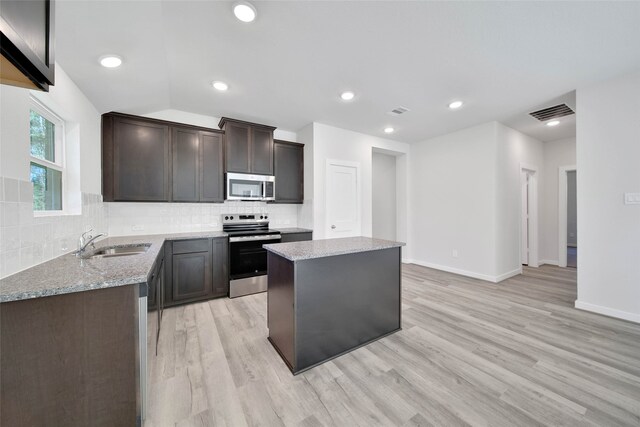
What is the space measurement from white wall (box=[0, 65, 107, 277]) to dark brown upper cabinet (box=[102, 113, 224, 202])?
8.4 inches


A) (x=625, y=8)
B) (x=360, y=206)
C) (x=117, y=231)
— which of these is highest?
(x=625, y=8)

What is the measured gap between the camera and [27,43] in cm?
79

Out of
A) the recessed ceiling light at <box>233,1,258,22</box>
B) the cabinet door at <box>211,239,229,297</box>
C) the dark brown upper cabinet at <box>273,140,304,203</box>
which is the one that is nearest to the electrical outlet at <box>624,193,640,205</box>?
the dark brown upper cabinet at <box>273,140,304,203</box>

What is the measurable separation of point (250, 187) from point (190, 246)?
1.25 m

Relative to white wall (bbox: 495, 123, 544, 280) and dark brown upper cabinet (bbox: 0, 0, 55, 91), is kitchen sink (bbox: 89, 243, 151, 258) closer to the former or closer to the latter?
dark brown upper cabinet (bbox: 0, 0, 55, 91)

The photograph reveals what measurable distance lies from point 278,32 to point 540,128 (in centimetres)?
519

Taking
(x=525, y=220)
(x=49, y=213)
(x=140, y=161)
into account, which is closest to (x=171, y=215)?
(x=140, y=161)

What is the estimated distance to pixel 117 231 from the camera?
3.22m

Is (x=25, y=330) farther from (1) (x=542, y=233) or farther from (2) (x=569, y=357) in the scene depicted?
(1) (x=542, y=233)

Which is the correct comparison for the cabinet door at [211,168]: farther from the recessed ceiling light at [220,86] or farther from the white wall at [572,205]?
the white wall at [572,205]

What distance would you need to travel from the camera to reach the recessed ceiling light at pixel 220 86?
2.82m

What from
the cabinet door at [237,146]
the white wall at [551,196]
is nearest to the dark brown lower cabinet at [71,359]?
the cabinet door at [237,146]

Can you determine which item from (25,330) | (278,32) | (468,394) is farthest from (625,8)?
(25,330)

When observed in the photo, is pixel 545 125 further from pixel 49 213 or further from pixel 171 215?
pixel 49 213
